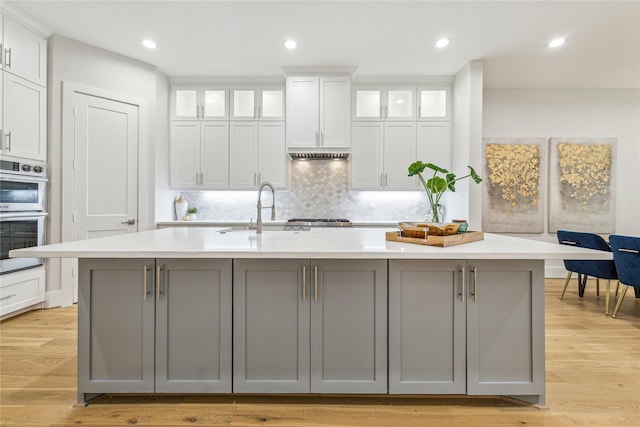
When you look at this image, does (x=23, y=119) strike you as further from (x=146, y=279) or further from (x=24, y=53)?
(x=146, y=279)

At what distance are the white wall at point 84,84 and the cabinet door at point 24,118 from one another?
0.31 ft

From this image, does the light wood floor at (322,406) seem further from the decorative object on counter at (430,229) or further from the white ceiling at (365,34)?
the white ceiling at (365,34)

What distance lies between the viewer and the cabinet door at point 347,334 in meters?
1.71

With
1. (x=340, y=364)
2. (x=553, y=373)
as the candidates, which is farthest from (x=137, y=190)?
(x=553, y=373)

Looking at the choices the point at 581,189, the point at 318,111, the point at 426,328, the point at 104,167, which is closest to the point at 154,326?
the point at 426,328

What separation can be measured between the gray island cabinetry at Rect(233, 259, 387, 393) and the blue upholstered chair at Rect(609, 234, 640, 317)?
8.81 ft

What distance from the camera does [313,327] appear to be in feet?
5.63

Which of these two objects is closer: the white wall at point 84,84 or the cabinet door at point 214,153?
the white wall at point 84,84

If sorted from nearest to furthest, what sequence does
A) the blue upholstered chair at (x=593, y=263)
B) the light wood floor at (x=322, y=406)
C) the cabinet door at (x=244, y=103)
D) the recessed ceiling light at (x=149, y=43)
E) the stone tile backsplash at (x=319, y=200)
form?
the light wood floor at (x=322, y=406) → the blue upholstered chair at (x=593, y=263) → the recessed ceiling light at (x=149, y=43) → the cabinet door at (x=244, y=103) → the stone tile backsplash at (x=319, y=200)

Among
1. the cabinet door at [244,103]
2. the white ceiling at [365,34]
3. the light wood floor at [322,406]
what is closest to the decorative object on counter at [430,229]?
the light wood floor at [322,406]

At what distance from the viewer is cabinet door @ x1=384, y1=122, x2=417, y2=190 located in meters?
4.43

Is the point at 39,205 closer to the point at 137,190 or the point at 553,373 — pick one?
the point at 137,190

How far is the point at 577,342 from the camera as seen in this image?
2627 millimetres

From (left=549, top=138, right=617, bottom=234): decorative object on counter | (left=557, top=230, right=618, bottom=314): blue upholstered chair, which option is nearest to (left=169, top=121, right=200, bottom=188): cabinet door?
(left=557, top=230, right=618, bottom=314): blue upholstered chair
